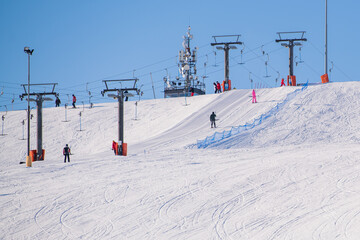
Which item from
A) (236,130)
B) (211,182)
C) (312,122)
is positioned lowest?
(211,182)

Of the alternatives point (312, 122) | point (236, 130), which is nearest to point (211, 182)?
A: point (236, 130)

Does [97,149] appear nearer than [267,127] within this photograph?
No

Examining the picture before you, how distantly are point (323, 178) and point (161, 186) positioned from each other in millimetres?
6598

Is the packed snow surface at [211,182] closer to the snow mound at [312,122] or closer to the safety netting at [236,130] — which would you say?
the snow mound at [312,122]

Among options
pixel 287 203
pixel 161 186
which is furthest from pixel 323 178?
pixel 161 186

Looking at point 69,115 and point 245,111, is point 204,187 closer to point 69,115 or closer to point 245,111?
point 245,111

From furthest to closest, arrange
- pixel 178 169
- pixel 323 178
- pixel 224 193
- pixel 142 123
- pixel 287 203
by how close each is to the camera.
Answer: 1. pixel 142 123
2. pixel 178 169
3. pixel 323 178
4. pixel 224 193
5. pixel 287 203

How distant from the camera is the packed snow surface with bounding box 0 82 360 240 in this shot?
18234 mm

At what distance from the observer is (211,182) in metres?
24.2

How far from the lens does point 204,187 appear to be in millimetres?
23297

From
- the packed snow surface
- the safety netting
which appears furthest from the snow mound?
the safety netting

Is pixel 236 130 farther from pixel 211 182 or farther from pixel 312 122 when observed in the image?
pixel 211 182

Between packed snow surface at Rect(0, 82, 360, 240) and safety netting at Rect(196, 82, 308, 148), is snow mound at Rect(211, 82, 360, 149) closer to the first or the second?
packed snow surface at Rect(0, 82, 360, 240)

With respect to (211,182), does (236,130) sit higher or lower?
higher
